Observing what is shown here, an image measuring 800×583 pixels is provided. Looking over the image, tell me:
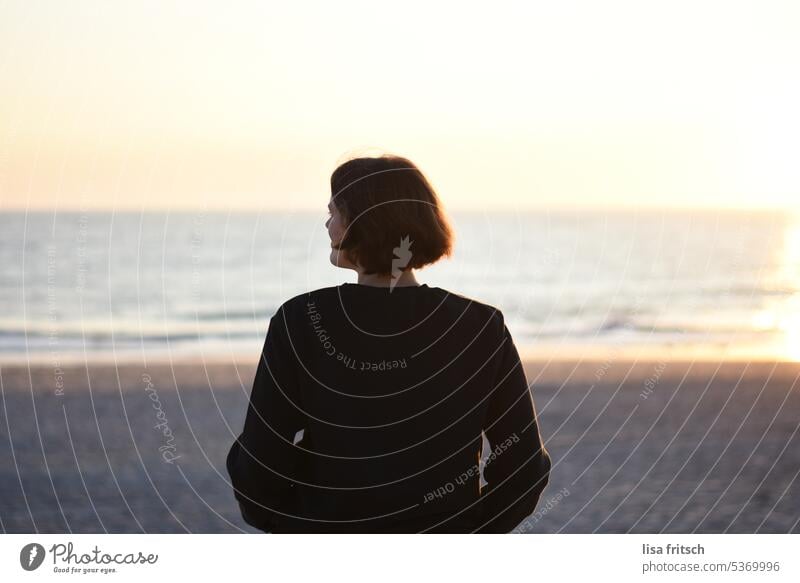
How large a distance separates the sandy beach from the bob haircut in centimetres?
259

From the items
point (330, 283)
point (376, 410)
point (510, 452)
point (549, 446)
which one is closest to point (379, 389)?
point (376, 410)

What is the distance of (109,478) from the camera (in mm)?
4617

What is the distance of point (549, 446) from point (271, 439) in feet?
12.7

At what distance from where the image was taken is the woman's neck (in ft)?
5.32

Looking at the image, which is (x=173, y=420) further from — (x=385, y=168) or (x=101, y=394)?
(x=385, y=168)

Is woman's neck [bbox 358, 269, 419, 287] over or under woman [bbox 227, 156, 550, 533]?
over

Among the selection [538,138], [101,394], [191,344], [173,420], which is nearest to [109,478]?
[173,420]

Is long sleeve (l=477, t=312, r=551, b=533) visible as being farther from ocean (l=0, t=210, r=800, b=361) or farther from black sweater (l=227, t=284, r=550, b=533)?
ocean (l=0, t=210, r=800, b=361)

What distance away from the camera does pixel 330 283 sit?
7.75 m

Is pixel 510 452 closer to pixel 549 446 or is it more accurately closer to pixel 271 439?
pixel 271 439

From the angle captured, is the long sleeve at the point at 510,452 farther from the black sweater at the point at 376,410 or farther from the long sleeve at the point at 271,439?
the long sleeve at the point at 271,439

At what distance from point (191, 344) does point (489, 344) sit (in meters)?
7.20

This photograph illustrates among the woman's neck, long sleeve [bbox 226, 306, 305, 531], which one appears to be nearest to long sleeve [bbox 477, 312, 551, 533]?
the woman's neck

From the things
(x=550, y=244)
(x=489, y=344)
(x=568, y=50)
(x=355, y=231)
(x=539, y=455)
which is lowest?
(x=550, y=244)
